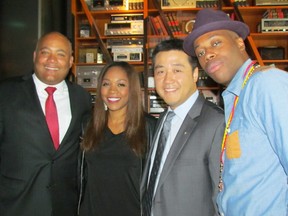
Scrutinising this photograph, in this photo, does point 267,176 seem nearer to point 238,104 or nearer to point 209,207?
point 238,104

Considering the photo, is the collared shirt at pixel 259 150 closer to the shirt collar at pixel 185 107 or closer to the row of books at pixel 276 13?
the shirt collar at pixel 185 107

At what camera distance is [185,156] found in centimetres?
139

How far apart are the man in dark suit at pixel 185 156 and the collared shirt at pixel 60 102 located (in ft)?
2.18

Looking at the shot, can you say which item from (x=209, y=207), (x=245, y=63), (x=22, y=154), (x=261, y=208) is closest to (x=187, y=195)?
(x=209, y=207)

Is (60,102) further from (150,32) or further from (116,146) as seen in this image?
(150,32)

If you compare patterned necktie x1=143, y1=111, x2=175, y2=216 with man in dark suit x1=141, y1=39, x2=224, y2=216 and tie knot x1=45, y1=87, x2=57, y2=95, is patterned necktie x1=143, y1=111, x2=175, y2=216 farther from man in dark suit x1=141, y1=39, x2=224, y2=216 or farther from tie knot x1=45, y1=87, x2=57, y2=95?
tie knot x1=45, y1=87, x2=57, y2=95

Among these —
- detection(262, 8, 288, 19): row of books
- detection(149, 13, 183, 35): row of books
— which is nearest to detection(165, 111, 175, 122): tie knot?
detection(149, 13, 183, 35): row of books

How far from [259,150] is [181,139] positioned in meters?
0.45

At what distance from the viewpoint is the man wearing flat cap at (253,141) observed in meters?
0.97

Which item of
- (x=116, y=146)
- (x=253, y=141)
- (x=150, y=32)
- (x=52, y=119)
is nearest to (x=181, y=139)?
(x=253, y=141)

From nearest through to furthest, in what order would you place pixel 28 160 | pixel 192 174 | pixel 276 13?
pixel 192 174, pixel 28 160, pixel 276 13

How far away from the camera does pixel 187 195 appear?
4.48 feet

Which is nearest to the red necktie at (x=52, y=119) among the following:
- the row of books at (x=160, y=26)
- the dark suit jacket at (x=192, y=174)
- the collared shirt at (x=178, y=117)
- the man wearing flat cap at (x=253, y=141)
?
the collared shirt at (x=178, y=117)

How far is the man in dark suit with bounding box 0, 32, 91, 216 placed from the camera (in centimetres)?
178
